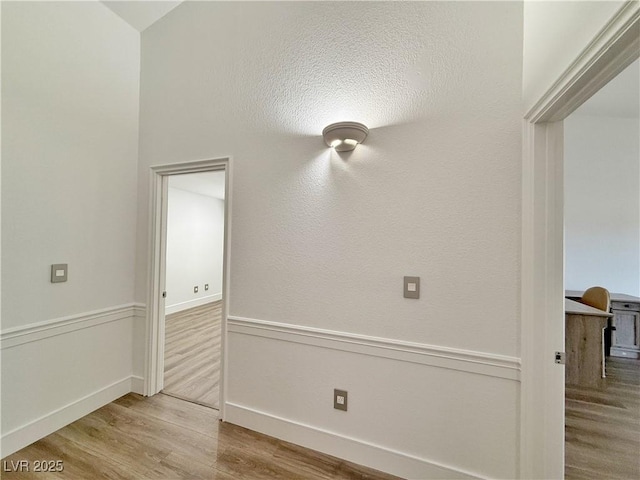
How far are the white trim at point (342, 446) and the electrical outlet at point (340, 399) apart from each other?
18 cm

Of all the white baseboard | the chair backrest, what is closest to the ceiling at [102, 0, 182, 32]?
the white baseboard

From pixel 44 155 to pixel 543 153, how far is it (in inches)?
120

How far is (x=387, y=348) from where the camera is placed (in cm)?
158

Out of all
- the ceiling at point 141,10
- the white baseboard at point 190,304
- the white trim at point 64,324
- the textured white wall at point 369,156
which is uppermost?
the ceiling at point 141,10

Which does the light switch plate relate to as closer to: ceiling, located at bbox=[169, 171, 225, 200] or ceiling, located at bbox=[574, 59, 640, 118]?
ceiling, located at bbox=[169, 171, 225, 200]

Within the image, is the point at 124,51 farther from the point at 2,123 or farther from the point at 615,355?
the point at 615,355

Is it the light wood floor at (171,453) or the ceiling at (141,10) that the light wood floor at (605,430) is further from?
the ceiling at (141,10)

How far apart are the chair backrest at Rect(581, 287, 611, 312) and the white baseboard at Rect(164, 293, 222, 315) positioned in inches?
242

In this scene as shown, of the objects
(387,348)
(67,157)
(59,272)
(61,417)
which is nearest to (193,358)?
(61,417)

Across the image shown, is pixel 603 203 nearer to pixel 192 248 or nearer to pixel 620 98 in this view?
pixel 620 98

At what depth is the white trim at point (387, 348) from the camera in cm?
138

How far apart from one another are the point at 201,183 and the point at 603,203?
6.26 meters

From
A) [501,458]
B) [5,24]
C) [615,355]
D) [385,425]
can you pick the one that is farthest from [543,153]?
[615,355]

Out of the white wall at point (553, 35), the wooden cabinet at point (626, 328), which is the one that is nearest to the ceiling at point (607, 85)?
the white wall at point (553, 35)
